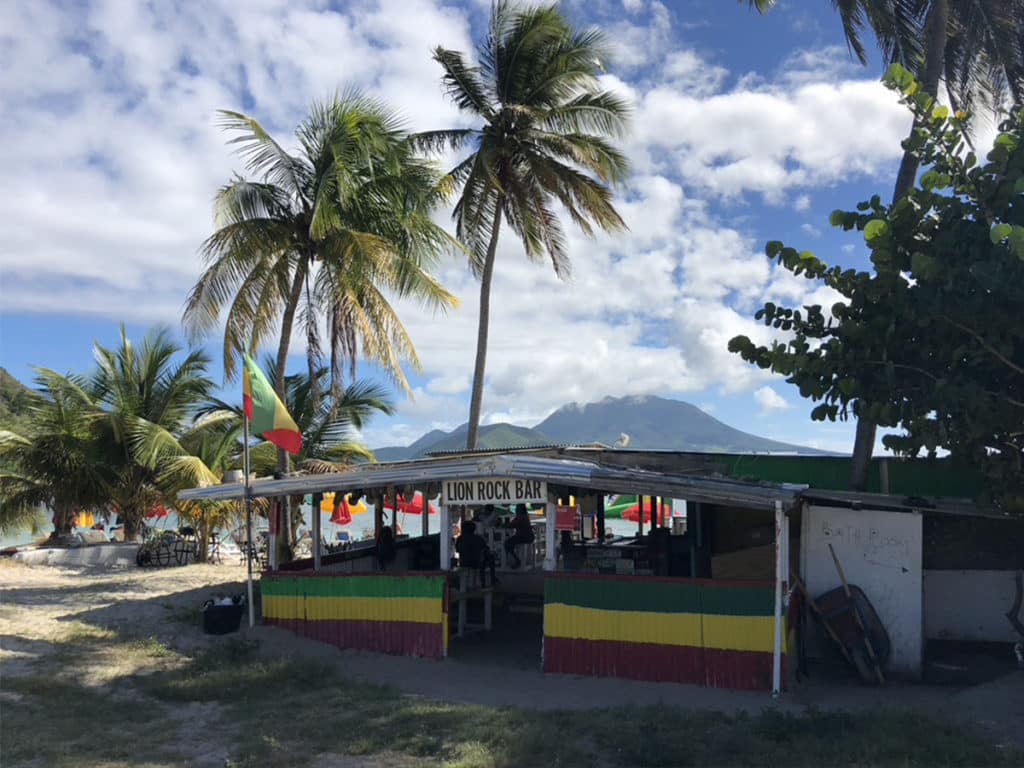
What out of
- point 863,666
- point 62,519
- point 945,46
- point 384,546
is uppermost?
point 945,46

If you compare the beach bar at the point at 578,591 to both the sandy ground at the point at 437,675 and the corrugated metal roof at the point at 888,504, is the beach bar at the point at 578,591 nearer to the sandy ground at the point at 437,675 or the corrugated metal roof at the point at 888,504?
the sandy ground at the point at 437,675

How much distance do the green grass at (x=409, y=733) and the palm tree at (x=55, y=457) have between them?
12.9 meters

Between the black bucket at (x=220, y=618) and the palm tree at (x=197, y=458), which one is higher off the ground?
the palm tree at (x=197, y=458)

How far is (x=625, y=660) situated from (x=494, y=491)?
9.57 ft

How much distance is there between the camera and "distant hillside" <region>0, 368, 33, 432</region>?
23.8m

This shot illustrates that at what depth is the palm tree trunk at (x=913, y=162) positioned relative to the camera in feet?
51.0

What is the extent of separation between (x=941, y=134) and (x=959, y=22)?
29.2 feet

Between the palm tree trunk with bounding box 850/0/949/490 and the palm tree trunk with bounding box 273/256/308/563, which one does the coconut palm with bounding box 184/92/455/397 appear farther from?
the palm tree trunk with bounding box 850/0/949/490

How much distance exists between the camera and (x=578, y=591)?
11.6 m

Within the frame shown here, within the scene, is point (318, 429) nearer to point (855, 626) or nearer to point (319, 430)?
point (319, 430)

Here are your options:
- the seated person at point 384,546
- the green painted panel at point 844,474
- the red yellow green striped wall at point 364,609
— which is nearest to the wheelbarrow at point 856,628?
the green painted panel at point 844,474

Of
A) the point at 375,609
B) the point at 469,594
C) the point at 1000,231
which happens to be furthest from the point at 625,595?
the point at 1000,231

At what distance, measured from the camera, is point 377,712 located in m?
9.68

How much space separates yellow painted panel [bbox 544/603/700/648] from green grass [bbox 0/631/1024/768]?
1592 mm
